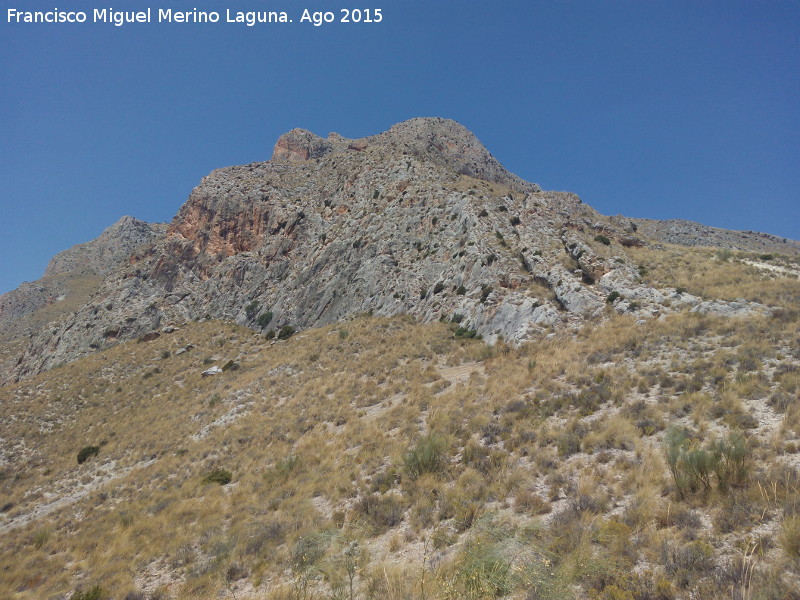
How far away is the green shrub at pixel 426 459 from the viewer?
1012cm

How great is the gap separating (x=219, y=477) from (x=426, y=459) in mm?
9232

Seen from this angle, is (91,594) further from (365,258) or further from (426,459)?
(365,258)

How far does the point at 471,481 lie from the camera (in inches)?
357

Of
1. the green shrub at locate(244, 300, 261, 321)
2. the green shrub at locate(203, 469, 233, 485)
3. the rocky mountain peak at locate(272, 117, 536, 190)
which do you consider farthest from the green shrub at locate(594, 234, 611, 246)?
the rocky mountain peak at locate(272, 117, 536, 190)

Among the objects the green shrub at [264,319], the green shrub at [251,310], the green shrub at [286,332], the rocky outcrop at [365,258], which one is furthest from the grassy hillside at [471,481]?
the green shrub at [251,310]

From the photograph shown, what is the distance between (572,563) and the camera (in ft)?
17.7

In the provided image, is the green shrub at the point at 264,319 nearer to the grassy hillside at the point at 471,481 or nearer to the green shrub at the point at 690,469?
the grassy hillside at the point at 471,481

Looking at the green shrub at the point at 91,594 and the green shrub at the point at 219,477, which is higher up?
the green shrub at the point at 219,477

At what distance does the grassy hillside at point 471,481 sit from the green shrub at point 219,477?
6 cm

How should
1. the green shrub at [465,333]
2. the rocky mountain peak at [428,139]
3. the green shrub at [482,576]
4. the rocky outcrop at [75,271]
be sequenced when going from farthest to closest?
the rocky outcrop at [75,271] < the rocky mountain peak at [428,139] < the green shrub at [465,333] < the green shrub at [482,576]

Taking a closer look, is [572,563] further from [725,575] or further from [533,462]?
[533,462]

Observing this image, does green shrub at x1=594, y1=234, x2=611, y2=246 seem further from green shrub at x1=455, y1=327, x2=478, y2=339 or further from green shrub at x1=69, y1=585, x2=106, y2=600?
green shrub at x1=69, y1=585, x2=106, y2=600

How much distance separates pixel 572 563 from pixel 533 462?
4099 millimetres

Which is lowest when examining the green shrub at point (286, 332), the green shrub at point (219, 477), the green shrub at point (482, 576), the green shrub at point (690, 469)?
the green shrub at point (219, 477)
